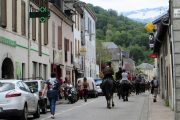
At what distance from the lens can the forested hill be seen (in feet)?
429

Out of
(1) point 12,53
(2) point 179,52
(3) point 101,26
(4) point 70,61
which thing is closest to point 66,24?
(4) point 70,61

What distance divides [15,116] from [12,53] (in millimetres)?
14441

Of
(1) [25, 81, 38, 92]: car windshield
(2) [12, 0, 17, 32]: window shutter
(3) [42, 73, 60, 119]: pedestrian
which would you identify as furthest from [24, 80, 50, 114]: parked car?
(2) [12, 0, 17, 32]: window shutter

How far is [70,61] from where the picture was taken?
56625 mm

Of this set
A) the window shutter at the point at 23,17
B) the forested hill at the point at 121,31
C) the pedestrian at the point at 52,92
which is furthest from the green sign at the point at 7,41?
the forested hill at the point at 121,31

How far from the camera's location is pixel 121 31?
14362 centimetres

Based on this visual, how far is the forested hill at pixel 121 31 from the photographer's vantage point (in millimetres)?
130750

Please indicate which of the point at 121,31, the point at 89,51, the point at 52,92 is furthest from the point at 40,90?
the point at 121,31

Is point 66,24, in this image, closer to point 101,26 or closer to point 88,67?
point 88,67

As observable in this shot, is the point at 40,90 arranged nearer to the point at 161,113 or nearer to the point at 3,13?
the point at 161,113

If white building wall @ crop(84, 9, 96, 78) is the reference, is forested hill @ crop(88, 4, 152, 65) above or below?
above

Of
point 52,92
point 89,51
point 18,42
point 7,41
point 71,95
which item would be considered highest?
point 89,51

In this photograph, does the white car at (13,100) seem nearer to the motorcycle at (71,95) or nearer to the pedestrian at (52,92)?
the pedestrian at (52,92)

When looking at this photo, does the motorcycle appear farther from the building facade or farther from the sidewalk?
the sidewalk
